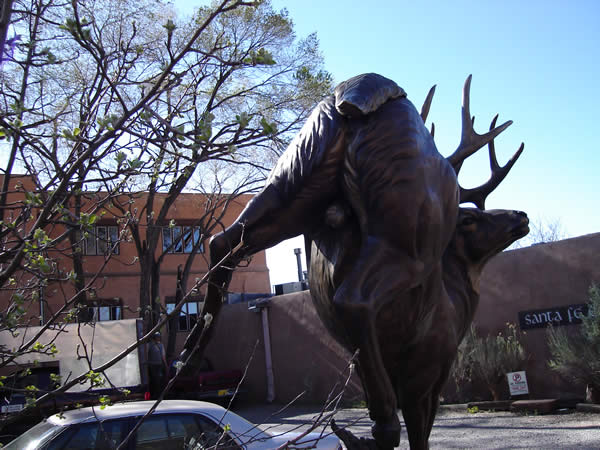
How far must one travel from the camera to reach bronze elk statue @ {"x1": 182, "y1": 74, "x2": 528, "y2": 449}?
1.94 meters

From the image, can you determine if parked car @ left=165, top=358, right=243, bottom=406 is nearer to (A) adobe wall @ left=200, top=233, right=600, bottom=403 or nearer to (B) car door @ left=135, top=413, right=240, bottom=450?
(A) adobe wall @ left=200, top=233, right=600, bottom=403

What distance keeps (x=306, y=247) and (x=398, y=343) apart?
1.63 ft

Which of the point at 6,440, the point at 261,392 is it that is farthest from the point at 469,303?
the point at 261,392

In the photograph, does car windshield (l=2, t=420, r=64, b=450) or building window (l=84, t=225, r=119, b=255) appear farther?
car windshield (l=2, t=420, r=64, b=450)

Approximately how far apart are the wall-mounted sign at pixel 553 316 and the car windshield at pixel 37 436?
7.53 m

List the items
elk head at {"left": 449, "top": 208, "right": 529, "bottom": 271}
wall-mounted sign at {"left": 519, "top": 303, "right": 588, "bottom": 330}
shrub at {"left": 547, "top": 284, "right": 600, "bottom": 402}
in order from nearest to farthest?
elk head at {"left": 449, "top": 208, "right": 529, "bottom": 271}, shrub at {"left": 547, "top": 284, "right": 600, "bottom": 402}, wall-mounted sign at {"left": 519, "top": 303, "right": 588, "bottom": 330}

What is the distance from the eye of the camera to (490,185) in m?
2.77

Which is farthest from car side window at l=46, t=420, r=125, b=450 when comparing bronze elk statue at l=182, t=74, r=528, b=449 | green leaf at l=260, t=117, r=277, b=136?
green leaf at l=260, t=117, r=277, b=136

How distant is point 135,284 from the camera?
871 inches

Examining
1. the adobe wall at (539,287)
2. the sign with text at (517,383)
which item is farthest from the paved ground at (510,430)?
the adobe wall at (539,287)

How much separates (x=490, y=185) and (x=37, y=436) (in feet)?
12.8

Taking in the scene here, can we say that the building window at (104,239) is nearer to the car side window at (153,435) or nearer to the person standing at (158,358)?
the person standing at (158,358)

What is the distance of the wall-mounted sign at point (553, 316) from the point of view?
9.79 metres

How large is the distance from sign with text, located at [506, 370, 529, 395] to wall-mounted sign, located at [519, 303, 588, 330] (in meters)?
0.86
